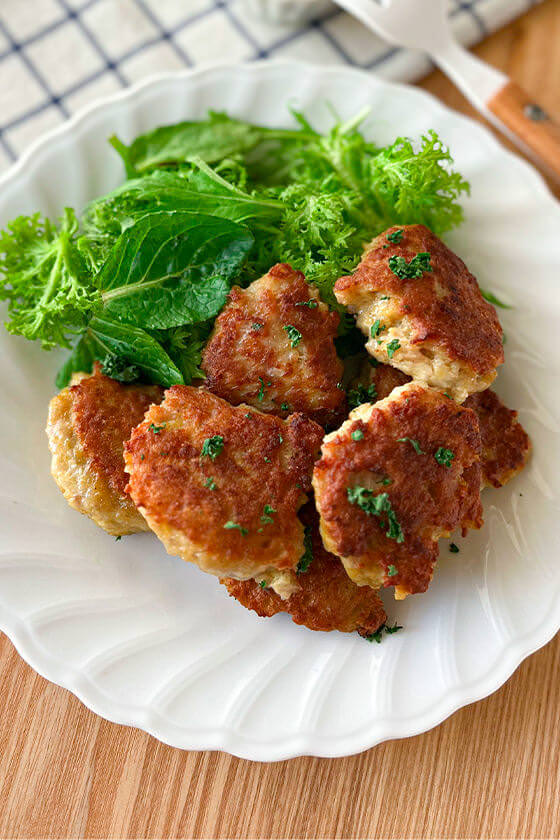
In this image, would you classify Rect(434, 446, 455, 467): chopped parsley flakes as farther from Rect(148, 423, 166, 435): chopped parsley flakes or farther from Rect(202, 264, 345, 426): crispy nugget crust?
Rect(148, 423, 166, 435): chopped parsley flakes

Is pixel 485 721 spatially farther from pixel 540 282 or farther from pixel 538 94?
pixel 538 94

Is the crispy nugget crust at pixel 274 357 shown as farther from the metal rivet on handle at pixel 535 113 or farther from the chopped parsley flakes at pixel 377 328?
the metal rivet on handle at pixel 535 113

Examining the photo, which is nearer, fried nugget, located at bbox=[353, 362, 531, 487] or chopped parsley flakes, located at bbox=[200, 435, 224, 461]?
chopped parsley flakes, located at bbox=[200, 435, 224, 461]

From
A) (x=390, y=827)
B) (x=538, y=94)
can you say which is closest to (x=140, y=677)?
(x=390, y=827)

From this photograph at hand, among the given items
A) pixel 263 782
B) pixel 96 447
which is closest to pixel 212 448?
A: pixel 96 447

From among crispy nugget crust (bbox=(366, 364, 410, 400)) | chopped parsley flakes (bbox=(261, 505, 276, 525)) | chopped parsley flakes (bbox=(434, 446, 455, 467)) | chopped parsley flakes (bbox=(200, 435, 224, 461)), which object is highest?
chopped parsley flakes (bbox=(200, 435, 224, 461))

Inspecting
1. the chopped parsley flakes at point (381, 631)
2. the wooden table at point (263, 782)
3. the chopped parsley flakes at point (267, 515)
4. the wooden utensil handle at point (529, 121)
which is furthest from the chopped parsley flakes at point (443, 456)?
the wooden utensil handle at point (529, 121)

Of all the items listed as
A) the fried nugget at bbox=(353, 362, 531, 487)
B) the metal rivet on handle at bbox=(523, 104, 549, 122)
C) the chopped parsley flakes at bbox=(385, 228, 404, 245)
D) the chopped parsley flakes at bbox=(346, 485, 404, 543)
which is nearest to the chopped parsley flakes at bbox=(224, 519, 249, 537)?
the chopped parsley flakes at bbox=(346, 485, 404, 543)
